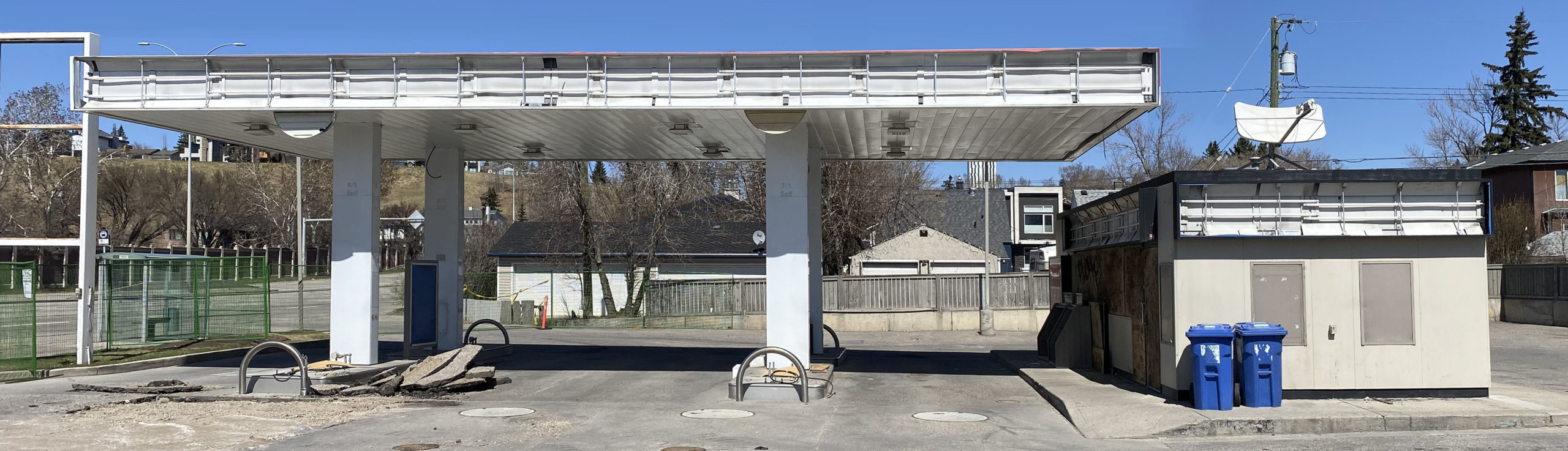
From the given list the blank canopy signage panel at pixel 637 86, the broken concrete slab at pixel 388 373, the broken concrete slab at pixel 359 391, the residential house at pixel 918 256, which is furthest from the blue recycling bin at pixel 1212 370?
the residential house at pixel 918 256

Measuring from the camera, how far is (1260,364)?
12.0m

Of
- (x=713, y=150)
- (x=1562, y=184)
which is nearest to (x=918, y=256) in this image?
(x=713, y=150)

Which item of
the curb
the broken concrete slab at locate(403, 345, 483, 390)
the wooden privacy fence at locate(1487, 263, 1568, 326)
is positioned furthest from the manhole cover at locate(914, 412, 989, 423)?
the wooden privacy fence at locate(1487, 263, 1568, 326)

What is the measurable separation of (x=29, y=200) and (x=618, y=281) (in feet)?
69.9

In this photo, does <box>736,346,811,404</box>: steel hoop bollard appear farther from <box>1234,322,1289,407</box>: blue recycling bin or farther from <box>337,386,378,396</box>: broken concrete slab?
<box>1234,322,1289,407</box>: blue recycling bin

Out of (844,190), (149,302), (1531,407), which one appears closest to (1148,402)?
(1531,407)

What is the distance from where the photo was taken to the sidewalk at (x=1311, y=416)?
434 inches

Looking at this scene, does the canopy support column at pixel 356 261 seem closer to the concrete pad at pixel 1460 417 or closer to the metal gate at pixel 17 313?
the metal gate at pixel 17 313

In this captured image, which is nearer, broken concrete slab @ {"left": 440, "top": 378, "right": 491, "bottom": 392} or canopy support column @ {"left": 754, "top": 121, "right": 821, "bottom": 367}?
broken concrete slab @ {"left": 440, "top": 378, "right": 491, "bottom": 392}

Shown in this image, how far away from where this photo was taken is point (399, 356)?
19453 mm

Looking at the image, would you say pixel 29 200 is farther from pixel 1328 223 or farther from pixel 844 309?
pixel 1328 223

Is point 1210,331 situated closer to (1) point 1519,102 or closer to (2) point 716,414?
(2) point 716,414

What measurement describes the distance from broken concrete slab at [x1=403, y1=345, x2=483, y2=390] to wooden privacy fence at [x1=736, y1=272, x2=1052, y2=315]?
1764cm

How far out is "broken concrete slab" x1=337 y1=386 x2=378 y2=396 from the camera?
14.2 metres
